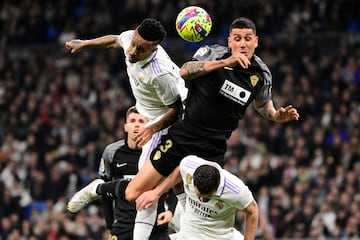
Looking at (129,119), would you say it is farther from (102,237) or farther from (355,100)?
(355,100)

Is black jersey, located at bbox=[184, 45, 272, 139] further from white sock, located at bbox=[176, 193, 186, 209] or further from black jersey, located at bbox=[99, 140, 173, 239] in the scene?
black jersey, located at bbox=[99, 140, 173, 239]

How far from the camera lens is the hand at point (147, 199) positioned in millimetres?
10086

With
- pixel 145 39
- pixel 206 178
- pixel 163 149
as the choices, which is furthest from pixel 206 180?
pixel 145 39

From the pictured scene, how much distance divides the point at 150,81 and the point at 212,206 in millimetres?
1344

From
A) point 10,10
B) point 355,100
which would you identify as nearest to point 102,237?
point 355,100

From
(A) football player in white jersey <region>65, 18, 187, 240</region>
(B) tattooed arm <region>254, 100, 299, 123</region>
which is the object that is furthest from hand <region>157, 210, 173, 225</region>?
(B) tattooed arm <region>254, 100, 299, 123</region>

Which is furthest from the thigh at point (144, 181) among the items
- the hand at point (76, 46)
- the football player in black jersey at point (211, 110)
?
the hand at point (76, 46)

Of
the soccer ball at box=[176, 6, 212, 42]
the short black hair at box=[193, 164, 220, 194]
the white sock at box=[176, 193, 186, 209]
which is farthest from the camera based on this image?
the white sock at box=[176, 193, 186, 209]

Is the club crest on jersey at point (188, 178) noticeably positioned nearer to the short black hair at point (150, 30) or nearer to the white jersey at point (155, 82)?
the white jersey at point (155, 82)

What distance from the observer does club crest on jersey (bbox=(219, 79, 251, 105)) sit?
9.86 m

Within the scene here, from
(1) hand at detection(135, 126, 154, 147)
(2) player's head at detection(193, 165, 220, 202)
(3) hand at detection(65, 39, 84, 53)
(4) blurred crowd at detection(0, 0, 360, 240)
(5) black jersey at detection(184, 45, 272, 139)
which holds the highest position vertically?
(3) hand at detection(65, 39, 84, 53)

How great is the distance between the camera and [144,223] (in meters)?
10.5

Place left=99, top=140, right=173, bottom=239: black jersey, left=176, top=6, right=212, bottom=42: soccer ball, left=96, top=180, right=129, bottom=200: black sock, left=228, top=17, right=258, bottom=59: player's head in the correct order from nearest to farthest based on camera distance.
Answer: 1. left=228, top=17, right=258, bottom=59: player's head
2. left=176, top=6, right=212, bottom=42: soccer ball
3. left=96, top=180, right=129, bottom=200: black sock
4. left=99, top=140, right=173, bottom=239: black jersey

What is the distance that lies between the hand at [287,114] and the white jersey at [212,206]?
0.73 metres
